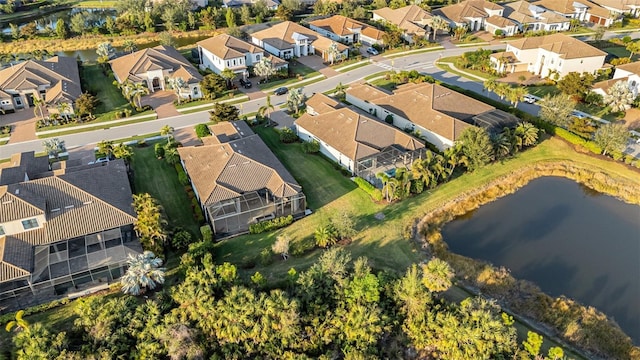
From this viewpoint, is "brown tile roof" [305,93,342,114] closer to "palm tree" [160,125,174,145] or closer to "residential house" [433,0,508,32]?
"palm tree" [160,125,174,145]

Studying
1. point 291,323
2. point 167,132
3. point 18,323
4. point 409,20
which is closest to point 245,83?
point 167,132

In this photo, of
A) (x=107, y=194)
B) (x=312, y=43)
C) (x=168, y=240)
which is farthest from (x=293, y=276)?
(x=312, y=43)

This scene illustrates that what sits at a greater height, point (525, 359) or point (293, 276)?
point (293, 276)

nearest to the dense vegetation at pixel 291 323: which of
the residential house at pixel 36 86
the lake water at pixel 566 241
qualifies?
the lake water at pixel 566 241

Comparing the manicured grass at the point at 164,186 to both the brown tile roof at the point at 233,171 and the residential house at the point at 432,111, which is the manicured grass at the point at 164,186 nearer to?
the brown tile roof at the point at 233,171

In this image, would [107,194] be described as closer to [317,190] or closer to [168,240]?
[168,240]

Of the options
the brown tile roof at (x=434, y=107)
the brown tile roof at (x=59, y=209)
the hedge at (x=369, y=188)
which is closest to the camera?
the brown tile roof at (x=59, y=209)
